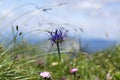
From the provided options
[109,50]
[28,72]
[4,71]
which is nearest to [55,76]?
[28,72]

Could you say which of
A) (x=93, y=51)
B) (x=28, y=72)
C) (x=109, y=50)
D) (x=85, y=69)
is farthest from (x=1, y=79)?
(x=93, y=51)

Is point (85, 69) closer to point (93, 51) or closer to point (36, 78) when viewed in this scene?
point (36, 78)

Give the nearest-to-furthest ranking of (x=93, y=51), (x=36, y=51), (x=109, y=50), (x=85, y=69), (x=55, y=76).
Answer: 1. (x=55, y=76)
2. (x=85, y=69)
3. (x=36, y=51)
4. (x=109, y=50)
5. (x=93, y=51)

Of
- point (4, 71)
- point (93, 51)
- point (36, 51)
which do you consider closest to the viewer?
point (4, 71)

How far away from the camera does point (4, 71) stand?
3.54 meters

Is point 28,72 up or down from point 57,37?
down

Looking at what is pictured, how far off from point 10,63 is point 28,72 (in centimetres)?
19

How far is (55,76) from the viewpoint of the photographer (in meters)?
3.83

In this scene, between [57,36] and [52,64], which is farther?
[52,64]

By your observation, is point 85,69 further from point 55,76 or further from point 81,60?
point 55,76

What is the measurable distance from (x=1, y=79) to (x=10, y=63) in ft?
0.88

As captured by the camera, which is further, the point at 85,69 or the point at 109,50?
the point at 109,50

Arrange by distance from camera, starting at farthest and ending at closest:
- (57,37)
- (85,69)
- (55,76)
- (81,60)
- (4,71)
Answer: (81,60)
(85,69)
(55,76)
(4,71)
(57,37)

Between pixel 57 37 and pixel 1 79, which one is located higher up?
pixel 57 37
